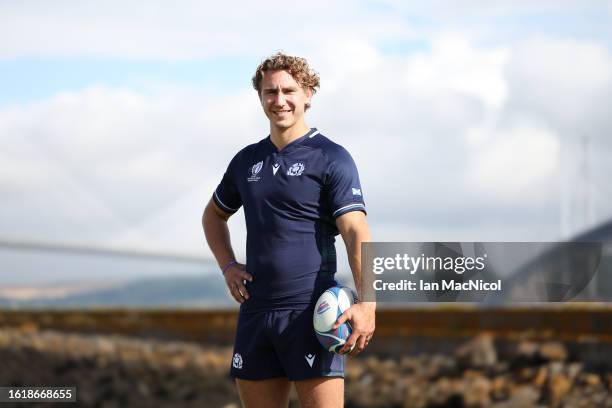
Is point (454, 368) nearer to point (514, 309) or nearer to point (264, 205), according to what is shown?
point (514, 309)

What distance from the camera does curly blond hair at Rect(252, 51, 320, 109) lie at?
5297mm

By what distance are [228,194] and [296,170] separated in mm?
625

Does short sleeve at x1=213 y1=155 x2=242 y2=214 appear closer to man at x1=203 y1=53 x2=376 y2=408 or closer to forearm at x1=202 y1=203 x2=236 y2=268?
forearm at x1=202 y1=203 x2=236 y2=268

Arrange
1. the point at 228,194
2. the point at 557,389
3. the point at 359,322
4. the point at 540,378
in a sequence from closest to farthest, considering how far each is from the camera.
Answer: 1. the point at 359,322
2. the point at 228,194
3. the point at 557,389
4. the point at 540,378

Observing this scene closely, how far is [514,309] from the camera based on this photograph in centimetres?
1522

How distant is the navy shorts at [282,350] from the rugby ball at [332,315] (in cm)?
9

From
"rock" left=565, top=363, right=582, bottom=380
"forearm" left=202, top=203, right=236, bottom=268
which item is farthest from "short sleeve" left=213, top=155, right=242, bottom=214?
"rock" left=565, top=363, right=582, bottom=380

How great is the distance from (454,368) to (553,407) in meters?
2.13

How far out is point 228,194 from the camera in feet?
19.1

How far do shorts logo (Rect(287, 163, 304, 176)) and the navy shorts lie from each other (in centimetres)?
60

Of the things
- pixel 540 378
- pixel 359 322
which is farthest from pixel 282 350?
A: pixel 540 378

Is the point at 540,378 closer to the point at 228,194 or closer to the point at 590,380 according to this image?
the point at 590,380

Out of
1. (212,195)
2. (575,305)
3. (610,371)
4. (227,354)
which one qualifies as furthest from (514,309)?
(212,195)

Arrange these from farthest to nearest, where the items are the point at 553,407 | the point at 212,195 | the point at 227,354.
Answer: the point at 227,354
the point at 553,407
the point at 212,195
